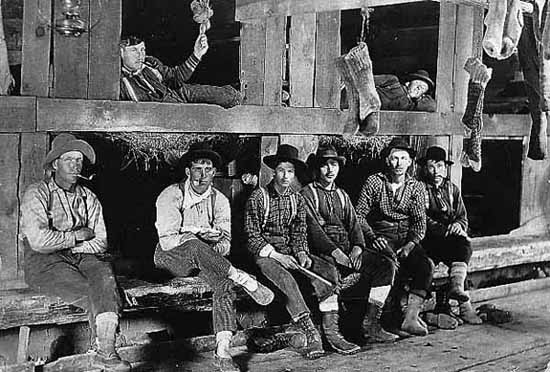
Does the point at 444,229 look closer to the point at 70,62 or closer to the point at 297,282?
the point at 297,282

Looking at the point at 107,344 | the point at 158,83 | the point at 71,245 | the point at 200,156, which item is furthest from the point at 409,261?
the point at 71,245

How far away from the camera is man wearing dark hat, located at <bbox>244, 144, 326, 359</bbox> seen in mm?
7766

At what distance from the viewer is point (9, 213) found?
7.04 m

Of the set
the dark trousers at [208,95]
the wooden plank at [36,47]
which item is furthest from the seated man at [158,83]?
the wooden plank at [36,47]

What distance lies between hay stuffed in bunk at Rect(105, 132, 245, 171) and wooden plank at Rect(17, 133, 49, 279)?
3.30ft

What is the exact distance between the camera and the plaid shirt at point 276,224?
26.1 ft

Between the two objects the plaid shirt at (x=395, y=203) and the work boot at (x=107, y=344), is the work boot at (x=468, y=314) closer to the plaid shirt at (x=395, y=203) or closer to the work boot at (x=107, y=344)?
the plaid shirt at (x=395, y=203)

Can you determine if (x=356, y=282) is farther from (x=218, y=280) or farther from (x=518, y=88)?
(x=518, y=88)

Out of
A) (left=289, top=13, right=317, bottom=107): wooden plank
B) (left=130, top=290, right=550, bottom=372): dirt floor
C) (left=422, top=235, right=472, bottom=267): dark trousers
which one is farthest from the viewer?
(left=422, top=235, right=472, bottom=267): dark trousers

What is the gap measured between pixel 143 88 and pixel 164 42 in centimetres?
435

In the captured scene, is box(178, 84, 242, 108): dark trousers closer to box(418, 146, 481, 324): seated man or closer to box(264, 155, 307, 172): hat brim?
box(264, 155, 307, 172): hat brim

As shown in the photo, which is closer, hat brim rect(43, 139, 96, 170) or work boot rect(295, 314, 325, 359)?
hat brim rect(43, 139, 96, 170)

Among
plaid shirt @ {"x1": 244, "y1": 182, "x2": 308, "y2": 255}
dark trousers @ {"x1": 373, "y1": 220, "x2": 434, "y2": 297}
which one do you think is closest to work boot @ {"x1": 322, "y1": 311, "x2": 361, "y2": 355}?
plaid shirt @ {"x1": 244, "y1": 182, "x2": 308, "y2": 255}

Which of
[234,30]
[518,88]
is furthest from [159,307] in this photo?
[518,88]
